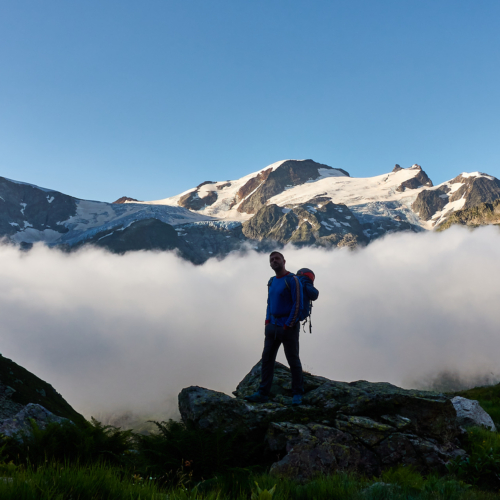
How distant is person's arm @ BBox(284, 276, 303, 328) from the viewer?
10672 millimetres

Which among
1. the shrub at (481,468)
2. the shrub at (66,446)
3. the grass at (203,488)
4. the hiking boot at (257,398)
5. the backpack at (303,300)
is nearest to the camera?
the grass at (203,488)

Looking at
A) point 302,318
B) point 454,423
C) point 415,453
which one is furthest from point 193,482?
point 454,423

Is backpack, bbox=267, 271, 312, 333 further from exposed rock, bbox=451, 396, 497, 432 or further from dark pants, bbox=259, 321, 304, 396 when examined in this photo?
exposed rock, bbox=451, 396, 497, 432

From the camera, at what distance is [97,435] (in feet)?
22.9

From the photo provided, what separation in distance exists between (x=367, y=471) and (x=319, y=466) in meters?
1.16

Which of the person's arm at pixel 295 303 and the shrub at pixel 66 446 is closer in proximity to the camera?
the shrub at pixel 66 446

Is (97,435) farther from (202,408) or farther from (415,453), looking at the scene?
(415,453)

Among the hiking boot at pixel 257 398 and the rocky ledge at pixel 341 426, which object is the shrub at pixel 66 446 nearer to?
the rocky ledge at pixel 341 426

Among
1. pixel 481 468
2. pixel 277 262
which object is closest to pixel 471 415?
pixel 481 468

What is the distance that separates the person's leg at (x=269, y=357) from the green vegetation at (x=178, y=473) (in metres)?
2.52

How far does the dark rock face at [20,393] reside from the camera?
12.8 m

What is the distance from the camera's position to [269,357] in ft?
36.6

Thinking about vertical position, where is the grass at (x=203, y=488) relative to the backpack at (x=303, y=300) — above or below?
below

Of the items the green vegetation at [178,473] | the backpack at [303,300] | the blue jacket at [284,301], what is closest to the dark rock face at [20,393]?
the green vegetation at [178,473]
